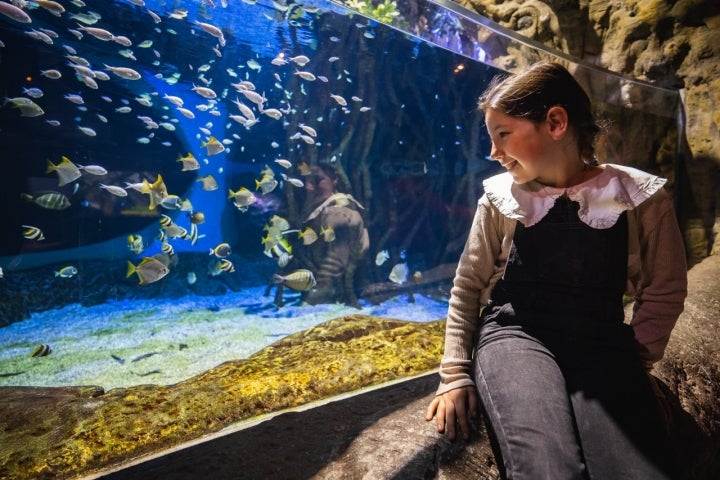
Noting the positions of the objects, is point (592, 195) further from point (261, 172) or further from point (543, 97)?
point (261, 172)

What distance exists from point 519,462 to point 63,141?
38.3 ft

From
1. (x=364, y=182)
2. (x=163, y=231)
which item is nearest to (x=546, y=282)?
(x=163, y=231)

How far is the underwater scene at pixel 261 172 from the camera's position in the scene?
5430mm

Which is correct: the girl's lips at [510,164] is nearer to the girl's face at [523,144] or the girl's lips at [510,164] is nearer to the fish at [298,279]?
the girl's face at [523,144]

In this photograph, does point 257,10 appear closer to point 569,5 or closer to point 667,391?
point 569,5

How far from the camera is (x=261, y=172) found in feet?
29.8

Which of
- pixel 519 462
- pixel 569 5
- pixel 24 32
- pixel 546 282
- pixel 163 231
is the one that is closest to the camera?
pixel 519 462

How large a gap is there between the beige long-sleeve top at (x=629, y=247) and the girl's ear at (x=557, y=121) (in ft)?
0.85

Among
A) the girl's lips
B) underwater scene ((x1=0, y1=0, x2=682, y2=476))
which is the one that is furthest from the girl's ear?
underwater scene ((x1=0, y1=0, x2=682, y2=476))

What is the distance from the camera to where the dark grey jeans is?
1122 mm

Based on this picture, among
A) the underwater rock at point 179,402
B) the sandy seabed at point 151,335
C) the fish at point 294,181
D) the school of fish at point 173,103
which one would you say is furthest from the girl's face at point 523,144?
the fish at point 294,181

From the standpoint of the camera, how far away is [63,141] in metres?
8.91

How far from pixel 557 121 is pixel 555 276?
0.72 m

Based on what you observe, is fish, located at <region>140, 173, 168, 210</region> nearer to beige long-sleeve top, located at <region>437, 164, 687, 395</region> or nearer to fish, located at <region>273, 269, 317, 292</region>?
fish, located at <region>273, 269, 317, 292</region>
